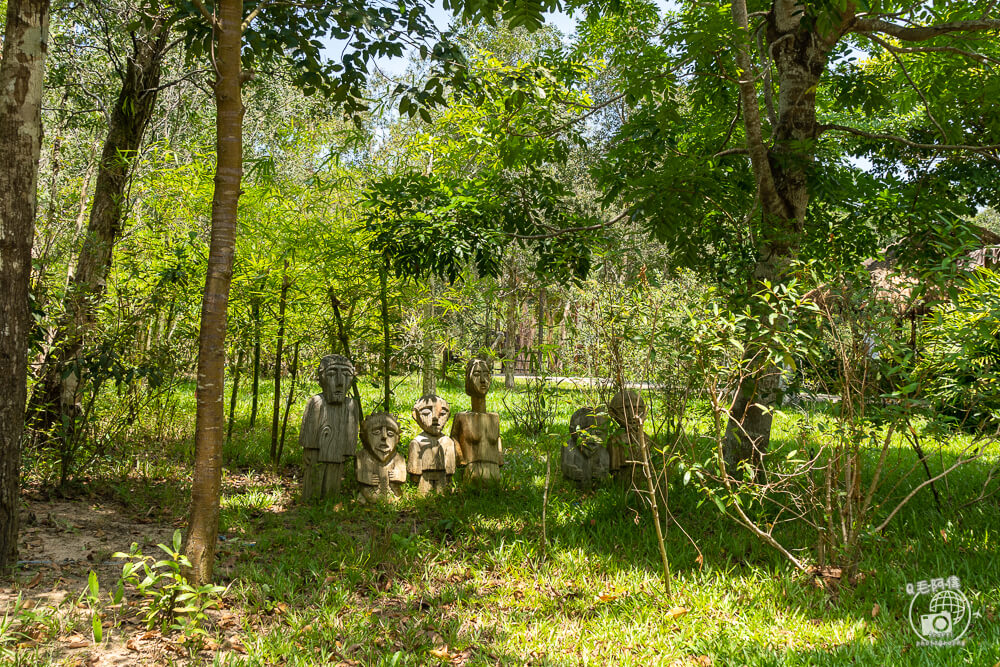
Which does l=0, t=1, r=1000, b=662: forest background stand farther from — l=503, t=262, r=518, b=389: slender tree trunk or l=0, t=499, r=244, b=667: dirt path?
l=503, t=262, r=518, b=389: slender tree trunk

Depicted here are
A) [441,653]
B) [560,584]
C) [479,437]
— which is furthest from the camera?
[479,437]

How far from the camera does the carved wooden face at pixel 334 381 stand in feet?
18.9

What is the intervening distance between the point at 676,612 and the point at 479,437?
2.76 m

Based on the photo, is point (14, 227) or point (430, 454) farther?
point (430, 454)

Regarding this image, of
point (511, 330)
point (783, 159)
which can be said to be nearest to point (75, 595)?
point (783, 159)

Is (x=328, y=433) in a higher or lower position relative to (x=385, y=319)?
lower

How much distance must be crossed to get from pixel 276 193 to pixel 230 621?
184 inches

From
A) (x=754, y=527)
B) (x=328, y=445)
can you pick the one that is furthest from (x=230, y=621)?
(x=754, y=527)

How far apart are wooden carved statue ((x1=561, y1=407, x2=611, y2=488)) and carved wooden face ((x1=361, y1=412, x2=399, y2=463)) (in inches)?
62.5

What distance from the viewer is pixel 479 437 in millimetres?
6141

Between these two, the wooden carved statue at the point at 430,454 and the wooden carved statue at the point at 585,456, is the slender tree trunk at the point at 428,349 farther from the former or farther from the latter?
the wooden carved statue at the point at 585,456

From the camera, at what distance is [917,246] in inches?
191

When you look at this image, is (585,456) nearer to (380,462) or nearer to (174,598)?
(380,462)

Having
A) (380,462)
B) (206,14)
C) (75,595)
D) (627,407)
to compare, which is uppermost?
(206,14)
